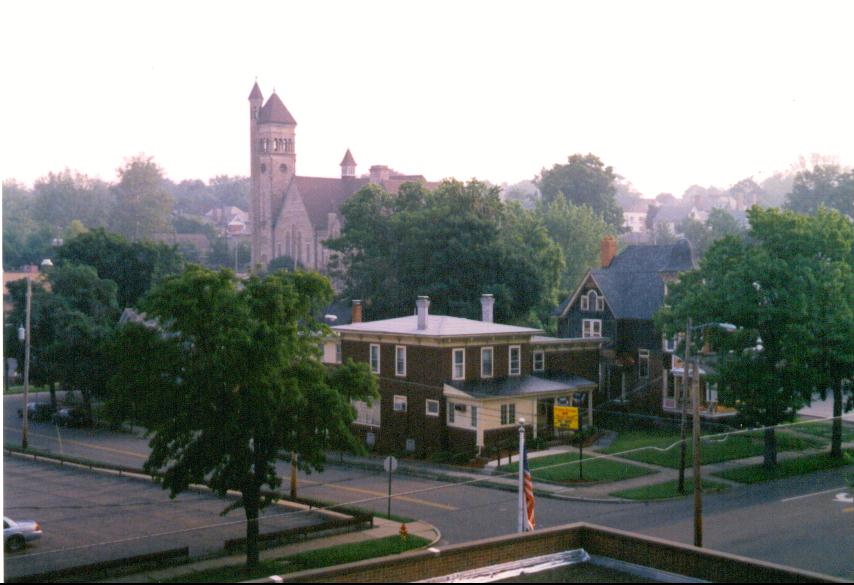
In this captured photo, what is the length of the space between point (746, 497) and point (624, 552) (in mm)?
24066

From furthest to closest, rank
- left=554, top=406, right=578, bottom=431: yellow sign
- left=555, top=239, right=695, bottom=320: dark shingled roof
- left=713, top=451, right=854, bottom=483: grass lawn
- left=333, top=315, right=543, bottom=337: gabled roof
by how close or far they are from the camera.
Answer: left=555, top=239, right=695, bottom=320: dark shingled roof → left=333, top=315, right=543, bottom=337: gabled roof → left=554, top=406, right=578, bottom=431: yellow sign → left=713, top=451, right=854, bottom=483: grass lawn

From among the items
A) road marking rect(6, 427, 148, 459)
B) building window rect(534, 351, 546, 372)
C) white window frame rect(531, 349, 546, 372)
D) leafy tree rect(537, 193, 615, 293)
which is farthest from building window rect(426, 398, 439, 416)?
leafy tree rect(537, 193, 615, 293)

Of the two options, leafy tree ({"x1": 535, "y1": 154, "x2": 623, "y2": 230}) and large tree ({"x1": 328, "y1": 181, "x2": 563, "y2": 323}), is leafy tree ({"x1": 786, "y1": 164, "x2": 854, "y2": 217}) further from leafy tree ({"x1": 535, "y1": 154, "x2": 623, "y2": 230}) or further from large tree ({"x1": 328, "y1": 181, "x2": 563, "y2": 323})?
large tree ({"x1": 328, "y1": 181, "x2": 563, "y2": 323})

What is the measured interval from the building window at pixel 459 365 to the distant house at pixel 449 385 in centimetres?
5

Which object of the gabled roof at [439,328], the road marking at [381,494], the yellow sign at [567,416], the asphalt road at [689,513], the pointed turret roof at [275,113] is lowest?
the road marking at [381,494]

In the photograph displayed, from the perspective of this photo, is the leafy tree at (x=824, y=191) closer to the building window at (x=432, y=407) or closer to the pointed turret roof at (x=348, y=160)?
the pointed turret roof at (x=348, y=160)

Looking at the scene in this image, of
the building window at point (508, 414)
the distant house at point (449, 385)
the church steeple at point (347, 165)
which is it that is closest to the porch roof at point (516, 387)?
the distant house at point (449, 385)

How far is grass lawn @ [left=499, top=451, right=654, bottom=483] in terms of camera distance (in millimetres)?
40625

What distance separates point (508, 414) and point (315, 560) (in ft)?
66.0

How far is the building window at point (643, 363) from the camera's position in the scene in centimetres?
5656

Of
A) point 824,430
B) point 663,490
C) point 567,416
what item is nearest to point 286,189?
point 567,416

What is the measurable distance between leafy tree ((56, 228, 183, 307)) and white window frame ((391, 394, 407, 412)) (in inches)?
1226

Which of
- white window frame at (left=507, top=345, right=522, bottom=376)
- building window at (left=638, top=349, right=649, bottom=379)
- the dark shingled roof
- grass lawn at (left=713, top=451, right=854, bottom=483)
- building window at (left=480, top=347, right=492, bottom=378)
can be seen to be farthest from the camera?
the dark shingled roof

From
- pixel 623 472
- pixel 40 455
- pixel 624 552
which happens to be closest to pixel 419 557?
pixel 624 552
